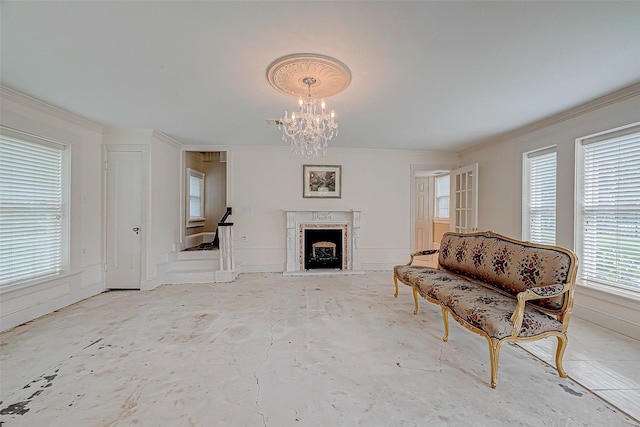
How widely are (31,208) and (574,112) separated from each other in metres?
6.34

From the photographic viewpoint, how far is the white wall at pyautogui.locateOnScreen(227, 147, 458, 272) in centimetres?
521

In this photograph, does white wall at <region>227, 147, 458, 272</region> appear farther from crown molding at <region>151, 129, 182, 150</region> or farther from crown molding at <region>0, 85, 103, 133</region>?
crown molding at <region>0, 85, 103, 133</region>

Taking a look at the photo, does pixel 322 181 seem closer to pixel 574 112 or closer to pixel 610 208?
pixel 574 112

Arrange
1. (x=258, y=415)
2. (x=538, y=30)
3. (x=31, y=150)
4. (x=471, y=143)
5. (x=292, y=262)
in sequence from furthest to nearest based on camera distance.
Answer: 1. (x=292, y=262)
2. (x=471, y=143)
3. (x=31, y=150)
4. (x=538, y=30)
5. (x=258, y=415)

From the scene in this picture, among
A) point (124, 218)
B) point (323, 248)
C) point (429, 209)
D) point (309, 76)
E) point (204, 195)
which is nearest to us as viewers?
point (309, 76)

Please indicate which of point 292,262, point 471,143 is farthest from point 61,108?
point 471,143

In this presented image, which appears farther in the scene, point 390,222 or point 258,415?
point 390,222

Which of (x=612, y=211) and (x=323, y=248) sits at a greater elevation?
(x=612, y=211)

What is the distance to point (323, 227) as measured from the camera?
527 centimetres

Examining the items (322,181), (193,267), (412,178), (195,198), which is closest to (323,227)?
(322,181)

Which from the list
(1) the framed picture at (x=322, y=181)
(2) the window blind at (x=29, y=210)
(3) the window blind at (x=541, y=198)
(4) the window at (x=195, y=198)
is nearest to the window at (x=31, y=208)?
(2) the window blind at (x=29, y=210)

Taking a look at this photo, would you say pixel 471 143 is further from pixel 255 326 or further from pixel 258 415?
pixel 258 415

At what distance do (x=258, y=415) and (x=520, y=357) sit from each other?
7.00 ft

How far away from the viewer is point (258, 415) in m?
1.58
